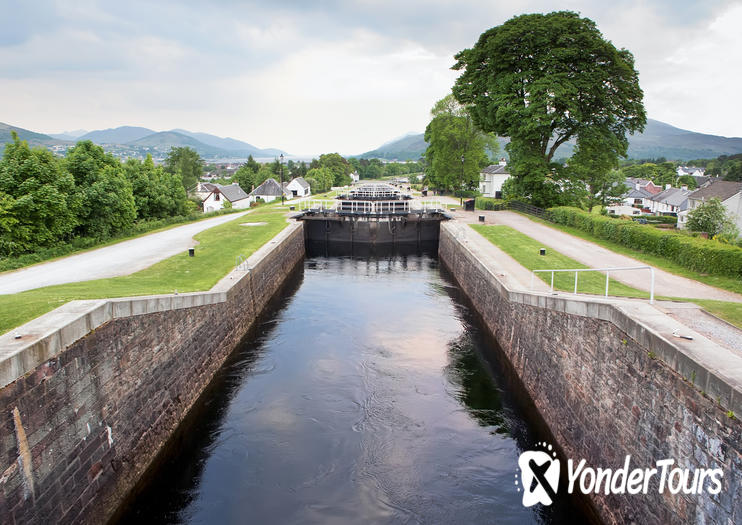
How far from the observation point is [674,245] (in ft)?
55.7

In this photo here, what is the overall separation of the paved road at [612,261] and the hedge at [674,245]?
1044 mm

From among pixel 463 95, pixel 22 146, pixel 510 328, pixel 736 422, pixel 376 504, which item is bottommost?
pixel 376 504

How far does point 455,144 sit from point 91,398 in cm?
5695

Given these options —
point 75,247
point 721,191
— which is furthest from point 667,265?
point 721,191

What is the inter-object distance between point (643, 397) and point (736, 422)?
83.1 inches

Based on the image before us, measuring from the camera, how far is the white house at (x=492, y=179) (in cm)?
6353

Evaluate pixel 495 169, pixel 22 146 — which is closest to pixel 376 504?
pixel 22 146

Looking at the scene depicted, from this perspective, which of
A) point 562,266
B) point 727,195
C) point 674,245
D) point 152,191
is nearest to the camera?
point 674,245

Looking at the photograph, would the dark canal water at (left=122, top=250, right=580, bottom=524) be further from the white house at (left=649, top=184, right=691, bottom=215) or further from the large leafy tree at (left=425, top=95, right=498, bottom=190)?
the white house at (left=649, top=184, right=691, bottom=215)

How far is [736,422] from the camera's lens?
577 centimetres

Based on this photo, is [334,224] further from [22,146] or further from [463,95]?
[22,146]

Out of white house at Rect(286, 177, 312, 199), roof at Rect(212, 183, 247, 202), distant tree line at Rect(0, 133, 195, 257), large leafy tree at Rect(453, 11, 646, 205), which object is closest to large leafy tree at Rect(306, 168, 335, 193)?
white house at Rect(286, 177, 312, 199)

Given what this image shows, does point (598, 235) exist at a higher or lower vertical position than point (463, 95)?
lower

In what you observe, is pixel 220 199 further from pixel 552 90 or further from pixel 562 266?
pixel 562 266
